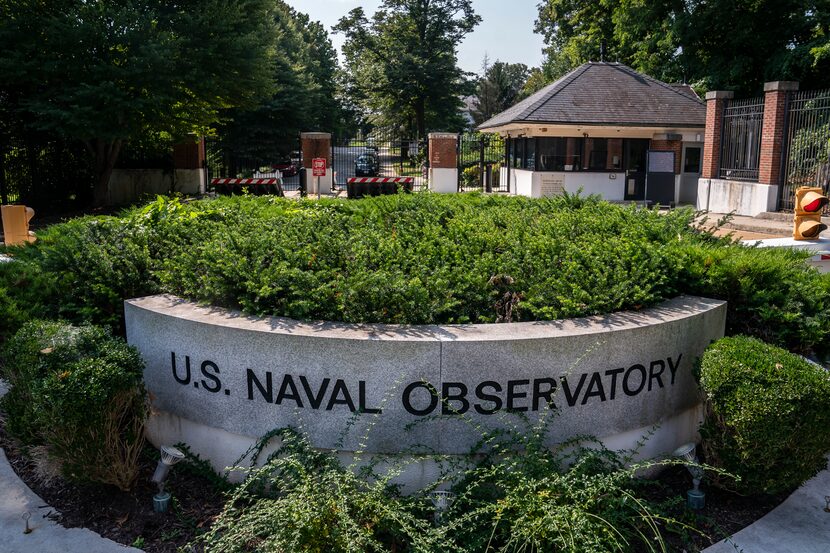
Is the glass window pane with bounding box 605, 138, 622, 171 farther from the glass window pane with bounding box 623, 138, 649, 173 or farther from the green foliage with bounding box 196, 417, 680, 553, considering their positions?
the green foliage with bounding box 196, 417, 680, 553

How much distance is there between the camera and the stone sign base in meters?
4.06

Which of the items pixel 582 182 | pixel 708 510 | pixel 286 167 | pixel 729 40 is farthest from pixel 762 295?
pixel 286 167

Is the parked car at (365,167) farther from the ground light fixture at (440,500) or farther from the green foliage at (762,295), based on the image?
the ground light fixture at (440,500)

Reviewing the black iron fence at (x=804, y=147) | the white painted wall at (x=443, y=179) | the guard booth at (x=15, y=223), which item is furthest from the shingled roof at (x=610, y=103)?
the guard booth at (x=15, y=223)

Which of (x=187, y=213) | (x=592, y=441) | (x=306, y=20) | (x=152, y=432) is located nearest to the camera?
(x=592, y=441)

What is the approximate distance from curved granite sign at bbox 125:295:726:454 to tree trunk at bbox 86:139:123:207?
18969mm

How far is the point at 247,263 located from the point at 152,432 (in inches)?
55.1

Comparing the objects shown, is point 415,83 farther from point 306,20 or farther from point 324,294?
point 324,294

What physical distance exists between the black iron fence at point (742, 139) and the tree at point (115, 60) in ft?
48.2

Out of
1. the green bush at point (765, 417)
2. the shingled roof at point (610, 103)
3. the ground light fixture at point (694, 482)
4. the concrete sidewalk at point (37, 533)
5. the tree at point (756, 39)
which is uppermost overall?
the tree at point (756, 39)

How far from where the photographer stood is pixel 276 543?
323 cm

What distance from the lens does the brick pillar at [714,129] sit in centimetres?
2142

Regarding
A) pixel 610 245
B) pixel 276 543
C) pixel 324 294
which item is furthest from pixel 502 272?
A: pixel 276 543

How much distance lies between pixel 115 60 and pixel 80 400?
1733cm
